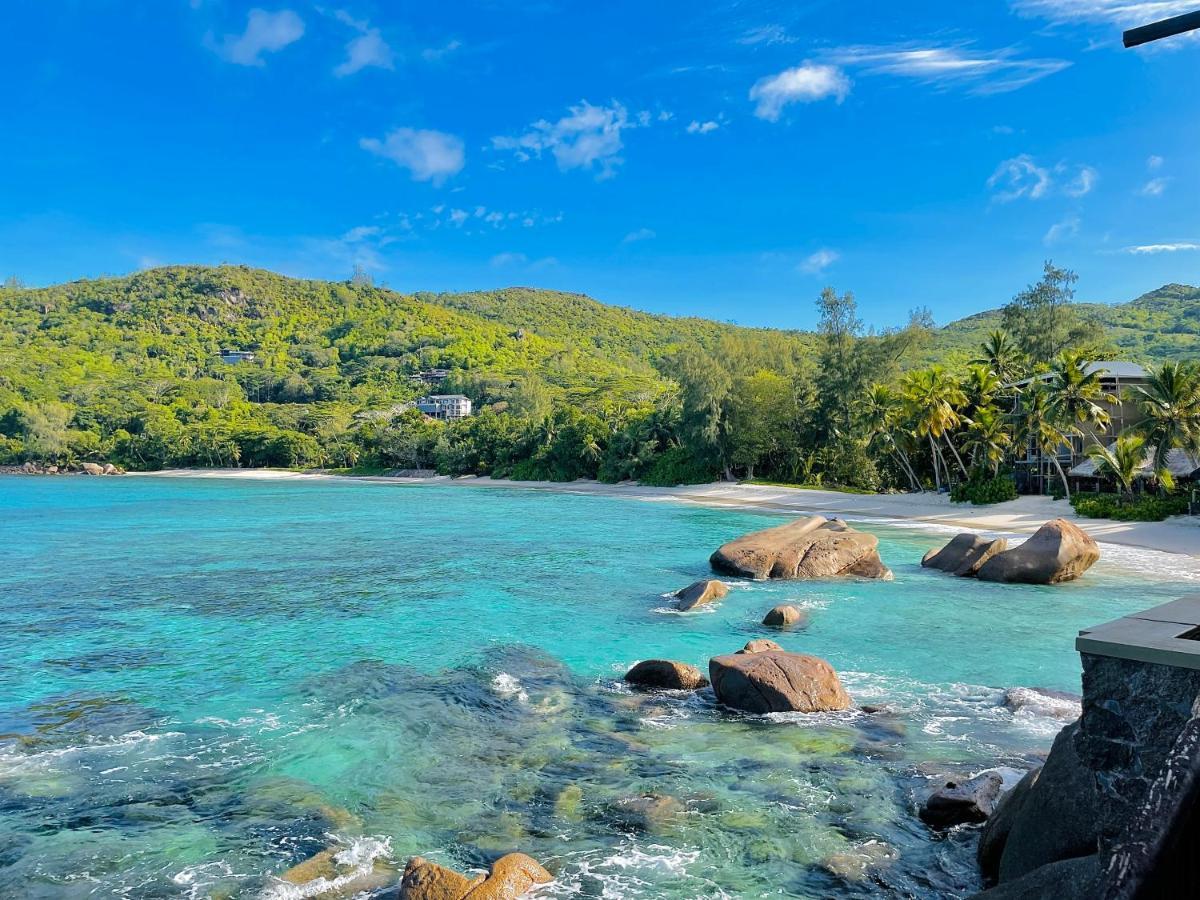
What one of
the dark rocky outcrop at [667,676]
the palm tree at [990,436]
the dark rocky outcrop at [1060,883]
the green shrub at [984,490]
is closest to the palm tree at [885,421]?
the palm tree at [990,436]

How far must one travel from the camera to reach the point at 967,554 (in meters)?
25.9

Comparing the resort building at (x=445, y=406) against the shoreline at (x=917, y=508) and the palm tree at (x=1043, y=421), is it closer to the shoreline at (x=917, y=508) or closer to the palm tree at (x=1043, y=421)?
the shoreline at (x=917, y=508)

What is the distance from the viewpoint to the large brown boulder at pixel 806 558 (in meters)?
25.4

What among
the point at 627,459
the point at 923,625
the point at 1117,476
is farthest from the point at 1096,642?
the point at 627,459

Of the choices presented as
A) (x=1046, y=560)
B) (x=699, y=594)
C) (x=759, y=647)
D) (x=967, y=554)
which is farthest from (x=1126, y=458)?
(x=759, y=647)

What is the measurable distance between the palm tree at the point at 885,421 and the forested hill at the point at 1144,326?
64567mm

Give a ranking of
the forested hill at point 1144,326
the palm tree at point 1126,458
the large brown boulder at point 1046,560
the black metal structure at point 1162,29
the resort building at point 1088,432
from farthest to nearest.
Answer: the forested hill at point 1144,326 < the resort building at point 1088,432 < the palm tree at point 1126,458 < the large brown boulder at point 1046,560 < the black metal structure at point 1162,29

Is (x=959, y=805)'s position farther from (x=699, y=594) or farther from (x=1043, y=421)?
(x=1043, y=421)

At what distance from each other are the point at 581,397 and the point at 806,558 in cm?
9259

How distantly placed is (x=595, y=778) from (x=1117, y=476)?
126 feet

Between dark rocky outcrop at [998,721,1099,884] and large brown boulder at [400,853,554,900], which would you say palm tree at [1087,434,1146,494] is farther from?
large brown boulder at [400,853,554,900]

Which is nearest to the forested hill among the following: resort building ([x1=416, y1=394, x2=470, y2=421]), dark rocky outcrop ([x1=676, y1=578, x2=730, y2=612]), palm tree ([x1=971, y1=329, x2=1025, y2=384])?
palm tree ([x1=971, y1=329, x2=1025, y2=384])

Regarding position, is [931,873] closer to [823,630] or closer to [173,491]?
[823,630]


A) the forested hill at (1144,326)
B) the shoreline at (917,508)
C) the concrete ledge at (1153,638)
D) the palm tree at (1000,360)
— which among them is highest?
the forested hill at (1144,326)
